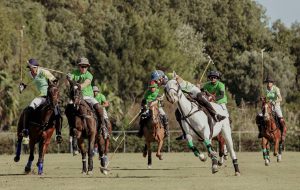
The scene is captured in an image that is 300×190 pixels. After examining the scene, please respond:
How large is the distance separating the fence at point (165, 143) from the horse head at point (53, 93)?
2659 centimetres

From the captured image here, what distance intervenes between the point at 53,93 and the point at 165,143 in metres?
29.1

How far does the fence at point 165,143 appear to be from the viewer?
169ft

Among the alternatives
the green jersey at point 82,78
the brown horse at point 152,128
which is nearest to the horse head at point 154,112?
the brown horse at point 152,128

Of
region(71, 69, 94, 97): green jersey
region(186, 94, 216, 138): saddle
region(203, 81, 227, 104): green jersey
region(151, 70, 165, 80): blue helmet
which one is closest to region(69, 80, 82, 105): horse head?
region(71, 69, 94, 97): green jersey

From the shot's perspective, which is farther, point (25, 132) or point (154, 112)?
point (154, 112)

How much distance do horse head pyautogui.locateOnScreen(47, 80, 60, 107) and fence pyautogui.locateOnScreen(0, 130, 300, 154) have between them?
26.6m

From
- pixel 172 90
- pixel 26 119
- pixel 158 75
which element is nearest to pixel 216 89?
pixel 158 75

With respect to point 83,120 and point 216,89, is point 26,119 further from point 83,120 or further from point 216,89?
point 216,89

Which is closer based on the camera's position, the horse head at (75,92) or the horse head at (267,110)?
the horse head at (75,92)

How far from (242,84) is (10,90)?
39.9 meters

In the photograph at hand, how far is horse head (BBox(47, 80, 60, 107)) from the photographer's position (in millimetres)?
23812

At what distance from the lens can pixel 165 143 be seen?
2073 inches

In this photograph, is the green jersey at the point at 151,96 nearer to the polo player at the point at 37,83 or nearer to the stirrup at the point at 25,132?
the polo player at the point at 37,83

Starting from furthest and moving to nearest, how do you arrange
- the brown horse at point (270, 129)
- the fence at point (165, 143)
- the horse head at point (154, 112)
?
the fence at point (165, 143) → the brown horse at point (270, 129) → the horse head at point (154, 112)
